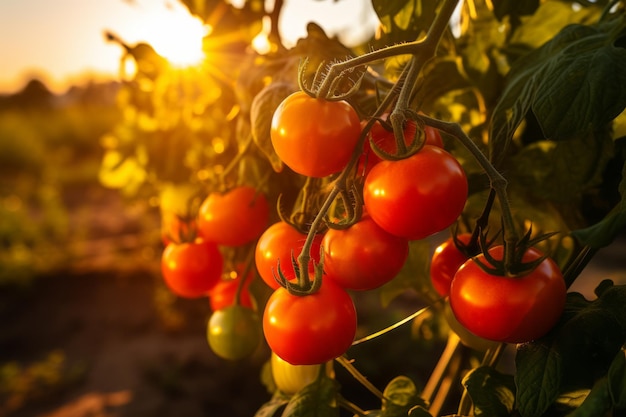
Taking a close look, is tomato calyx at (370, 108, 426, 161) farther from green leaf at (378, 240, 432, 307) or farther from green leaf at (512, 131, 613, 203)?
green leaf at (378, 240, 432, 307)

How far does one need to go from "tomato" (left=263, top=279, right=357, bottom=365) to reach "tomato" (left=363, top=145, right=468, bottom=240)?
10 cm

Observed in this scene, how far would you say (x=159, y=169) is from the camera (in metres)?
1.65

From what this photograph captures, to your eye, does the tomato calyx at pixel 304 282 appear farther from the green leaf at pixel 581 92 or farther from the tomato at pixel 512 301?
the green leaf at pixel 581 92

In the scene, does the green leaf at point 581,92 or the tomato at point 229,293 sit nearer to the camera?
the green leaf at point 581,92

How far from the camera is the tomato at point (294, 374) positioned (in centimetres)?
84

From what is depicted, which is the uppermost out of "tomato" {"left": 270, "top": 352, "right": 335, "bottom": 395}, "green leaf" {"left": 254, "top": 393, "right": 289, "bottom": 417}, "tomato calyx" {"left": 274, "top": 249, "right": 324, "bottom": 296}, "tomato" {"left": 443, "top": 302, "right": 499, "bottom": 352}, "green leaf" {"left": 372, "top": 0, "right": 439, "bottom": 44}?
"green leaf" {"left": 372, "top": 0, "right": 439, "bottom": 44}

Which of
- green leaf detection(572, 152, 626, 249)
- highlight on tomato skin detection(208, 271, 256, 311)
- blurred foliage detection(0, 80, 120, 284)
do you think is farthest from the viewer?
blurred foliage detection(0, 80, 120, 284)

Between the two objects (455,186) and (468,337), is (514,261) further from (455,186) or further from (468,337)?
(468,337)

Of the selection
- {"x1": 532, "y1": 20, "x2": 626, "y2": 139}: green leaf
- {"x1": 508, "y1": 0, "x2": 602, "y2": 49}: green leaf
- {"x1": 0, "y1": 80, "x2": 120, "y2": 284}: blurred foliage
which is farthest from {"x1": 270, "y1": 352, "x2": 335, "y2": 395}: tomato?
{"x1": 0, "y1": 80, "x2": 120, "y2": 284}: blurred foliage

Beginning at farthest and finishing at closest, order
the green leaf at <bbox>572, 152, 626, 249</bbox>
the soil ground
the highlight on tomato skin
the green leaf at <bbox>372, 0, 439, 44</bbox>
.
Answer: the soil ground < the highlight on tomato skin < the green leaf at <bbox>372, 0, 439, 44</bbox> < the green leaf at <bbox>572, 152, 626, 249</bbox>

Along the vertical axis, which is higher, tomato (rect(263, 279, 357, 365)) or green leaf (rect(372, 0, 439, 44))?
green leaf (rect(372, 0, 439, 44))

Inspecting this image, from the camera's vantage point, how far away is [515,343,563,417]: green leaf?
0.55 metres

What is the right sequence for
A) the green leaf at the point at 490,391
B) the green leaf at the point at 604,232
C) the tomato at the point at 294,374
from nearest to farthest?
the green leaf at the point at 604,232
the green leaf at the point at 490,391
the tomato at the point at 294,374

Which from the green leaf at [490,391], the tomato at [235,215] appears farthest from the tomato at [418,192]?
the tomato at [235,215]
